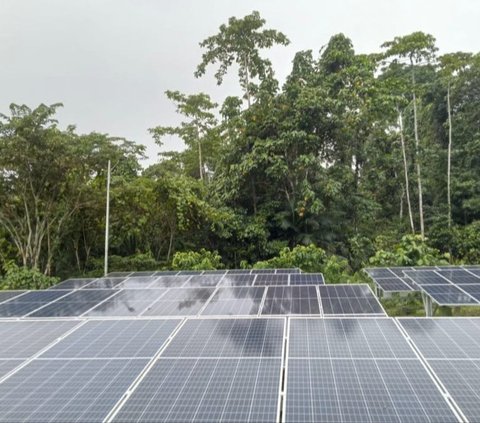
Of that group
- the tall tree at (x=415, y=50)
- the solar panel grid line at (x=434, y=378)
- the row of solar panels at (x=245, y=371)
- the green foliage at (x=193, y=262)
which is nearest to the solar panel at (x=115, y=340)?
the row of solar panels at (x=245, y=371)

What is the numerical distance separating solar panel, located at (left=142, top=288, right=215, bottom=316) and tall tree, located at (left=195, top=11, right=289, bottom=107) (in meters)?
12.6

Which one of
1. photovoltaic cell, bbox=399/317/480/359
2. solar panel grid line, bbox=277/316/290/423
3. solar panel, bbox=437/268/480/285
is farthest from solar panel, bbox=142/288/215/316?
solar panel, bbox=437/268/480/285

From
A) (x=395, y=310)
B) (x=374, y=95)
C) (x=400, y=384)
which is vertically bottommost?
(x=395, y=310)

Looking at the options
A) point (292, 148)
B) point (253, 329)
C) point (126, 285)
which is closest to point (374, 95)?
point (292, 148)

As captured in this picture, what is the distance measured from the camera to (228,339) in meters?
4.41

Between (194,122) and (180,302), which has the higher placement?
(194,122)

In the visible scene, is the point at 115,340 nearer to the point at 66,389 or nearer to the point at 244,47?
the point at 66,389

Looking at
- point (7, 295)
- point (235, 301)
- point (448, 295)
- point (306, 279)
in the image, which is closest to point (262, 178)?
point (306, 279)

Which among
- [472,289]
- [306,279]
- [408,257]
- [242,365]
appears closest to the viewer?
[242,365]

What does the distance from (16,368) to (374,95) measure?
1868cm

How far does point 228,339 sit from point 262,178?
42.1 feet

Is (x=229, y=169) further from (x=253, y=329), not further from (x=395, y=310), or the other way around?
(x=253, y=329)

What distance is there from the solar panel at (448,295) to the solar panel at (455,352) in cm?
149

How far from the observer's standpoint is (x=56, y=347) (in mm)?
4398
